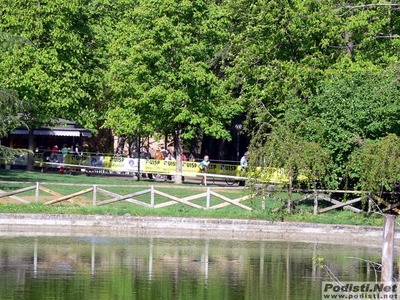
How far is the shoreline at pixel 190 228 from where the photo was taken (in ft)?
104

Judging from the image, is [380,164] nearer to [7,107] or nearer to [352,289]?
[352,289]

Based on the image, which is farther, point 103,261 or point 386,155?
point 386,155

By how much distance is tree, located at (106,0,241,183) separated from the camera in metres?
48.8

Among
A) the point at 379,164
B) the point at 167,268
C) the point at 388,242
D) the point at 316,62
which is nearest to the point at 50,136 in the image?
the point at 316,62

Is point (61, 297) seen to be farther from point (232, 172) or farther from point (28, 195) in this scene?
point (232, 172)

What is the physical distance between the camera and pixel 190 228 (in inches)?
1270

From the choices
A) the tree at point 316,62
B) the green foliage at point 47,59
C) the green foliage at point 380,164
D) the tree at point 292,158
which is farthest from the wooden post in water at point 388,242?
the green foliage at point 47,59

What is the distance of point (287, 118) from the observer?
37.3 metres

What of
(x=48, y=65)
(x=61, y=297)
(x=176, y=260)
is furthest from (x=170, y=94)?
(x=61, y=297)

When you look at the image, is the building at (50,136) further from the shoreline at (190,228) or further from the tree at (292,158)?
Result: the tree at (292,158)

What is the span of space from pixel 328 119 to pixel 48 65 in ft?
74.6

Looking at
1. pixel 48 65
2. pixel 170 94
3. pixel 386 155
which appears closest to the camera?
pixel 386 155

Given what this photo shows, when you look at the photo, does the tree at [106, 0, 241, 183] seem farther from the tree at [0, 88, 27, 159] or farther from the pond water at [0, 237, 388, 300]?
the pond water at [0, 237, 388, 300]

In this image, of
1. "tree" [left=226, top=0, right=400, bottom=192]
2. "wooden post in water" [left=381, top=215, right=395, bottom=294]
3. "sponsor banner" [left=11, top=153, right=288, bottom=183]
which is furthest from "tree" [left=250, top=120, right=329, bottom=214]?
"wooden post in water" [left=381, top=215, right=395, bottom=294]
